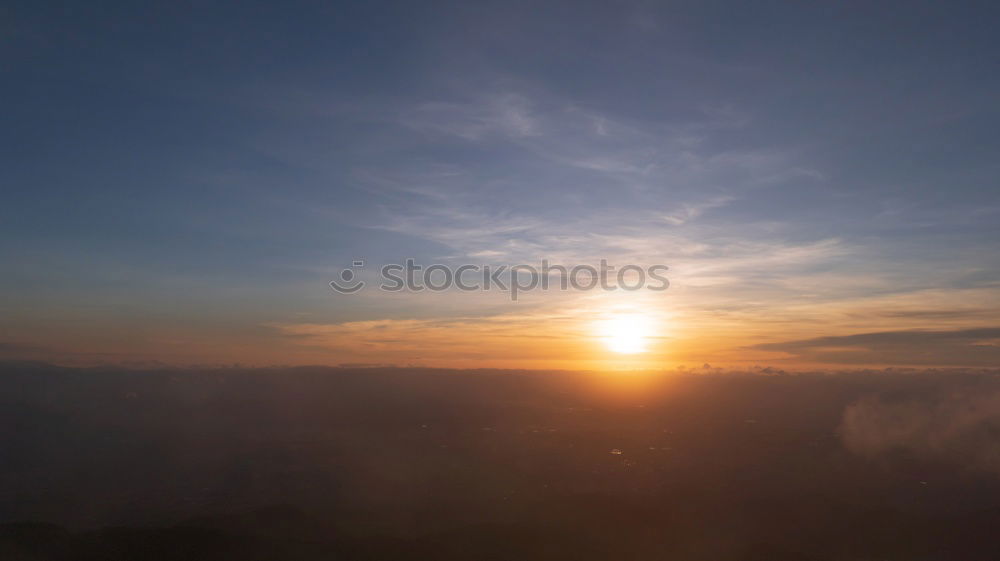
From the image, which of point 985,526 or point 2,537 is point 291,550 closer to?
point 2,537

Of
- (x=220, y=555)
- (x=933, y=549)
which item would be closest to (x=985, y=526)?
(x=933, y=549)

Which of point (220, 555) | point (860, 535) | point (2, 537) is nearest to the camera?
point (220, 555)

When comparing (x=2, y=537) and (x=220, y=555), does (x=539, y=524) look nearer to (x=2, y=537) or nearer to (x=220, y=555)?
(x=220, y=555)

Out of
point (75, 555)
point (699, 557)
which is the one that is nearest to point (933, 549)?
point (699, 557)

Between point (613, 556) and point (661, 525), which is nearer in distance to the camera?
point (613, 556)

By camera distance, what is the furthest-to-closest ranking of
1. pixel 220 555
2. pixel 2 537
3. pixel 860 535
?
pixel 860 535 < pixel 2 537 < pixel 220 555

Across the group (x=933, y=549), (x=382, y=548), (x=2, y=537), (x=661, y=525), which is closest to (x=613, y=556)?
(x=661, y=525)

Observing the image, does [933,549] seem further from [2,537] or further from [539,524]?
[2,537]

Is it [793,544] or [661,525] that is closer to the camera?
[793,544]
